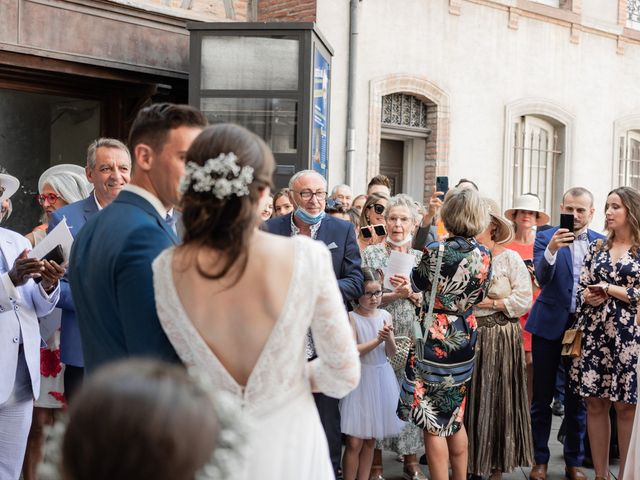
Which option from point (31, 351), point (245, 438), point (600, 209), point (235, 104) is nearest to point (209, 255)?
point (245, 438)

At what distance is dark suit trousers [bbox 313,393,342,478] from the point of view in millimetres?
5488

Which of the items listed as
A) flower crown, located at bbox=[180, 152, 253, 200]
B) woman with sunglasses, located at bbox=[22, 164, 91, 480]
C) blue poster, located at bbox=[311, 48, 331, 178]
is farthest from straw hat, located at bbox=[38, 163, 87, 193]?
blue poster, located at bbox=[311, 48, 331, 178]

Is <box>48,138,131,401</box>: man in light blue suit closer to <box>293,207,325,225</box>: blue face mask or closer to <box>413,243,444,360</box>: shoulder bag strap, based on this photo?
<box>293,207,325,225</box>: blue face mask

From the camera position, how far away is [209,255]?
2.33 meters

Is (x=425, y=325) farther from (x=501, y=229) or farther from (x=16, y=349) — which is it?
(x=16, y=349)

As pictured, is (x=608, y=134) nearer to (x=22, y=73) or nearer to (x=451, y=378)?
(x=22, y=73)

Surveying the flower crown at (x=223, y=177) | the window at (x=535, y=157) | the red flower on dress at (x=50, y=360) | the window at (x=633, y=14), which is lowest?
the red flower on dress at (x=50, y=360)

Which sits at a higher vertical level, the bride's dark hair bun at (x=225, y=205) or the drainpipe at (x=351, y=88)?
the drainpipe at (x=351, y=88)

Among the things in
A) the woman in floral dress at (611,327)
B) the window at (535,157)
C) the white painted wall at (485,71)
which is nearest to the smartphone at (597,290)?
the woman in floral dress at (611,327)

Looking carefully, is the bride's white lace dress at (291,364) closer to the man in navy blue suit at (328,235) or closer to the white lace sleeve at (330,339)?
the white lace sleeve at (330,339)

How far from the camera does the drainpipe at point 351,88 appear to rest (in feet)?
39.8

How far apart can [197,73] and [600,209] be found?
912cm

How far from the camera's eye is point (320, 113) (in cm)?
1099

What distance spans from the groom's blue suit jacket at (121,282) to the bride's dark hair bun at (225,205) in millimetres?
178
